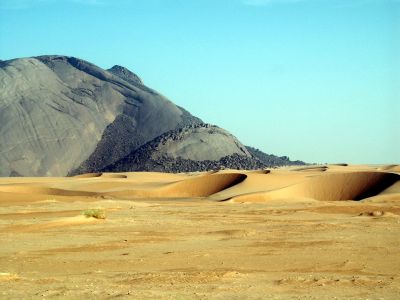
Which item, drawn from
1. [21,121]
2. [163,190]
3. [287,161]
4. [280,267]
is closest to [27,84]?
[21,121]

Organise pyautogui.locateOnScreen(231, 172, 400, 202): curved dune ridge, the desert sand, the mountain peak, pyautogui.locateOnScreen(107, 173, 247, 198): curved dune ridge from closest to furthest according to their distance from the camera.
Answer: the desert sand
pyautogui.locateOnScreen(231, 172, 400, 202): curved dune ridge
pyautogui.locateOnScreen(107, 173, 247, 198): curved dune ridge
the mountain peak

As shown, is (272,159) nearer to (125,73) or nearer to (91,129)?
(91,129)

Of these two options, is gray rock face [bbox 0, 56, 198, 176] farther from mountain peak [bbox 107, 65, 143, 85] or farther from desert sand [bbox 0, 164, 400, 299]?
desert sand [bbox 0, 164, 400, 299]

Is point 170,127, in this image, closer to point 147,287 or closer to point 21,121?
point 21,121

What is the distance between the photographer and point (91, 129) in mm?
120688

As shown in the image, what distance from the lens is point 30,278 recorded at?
464 inches

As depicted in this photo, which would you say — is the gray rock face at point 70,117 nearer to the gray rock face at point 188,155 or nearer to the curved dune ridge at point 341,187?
the gray rock face at point 188,155

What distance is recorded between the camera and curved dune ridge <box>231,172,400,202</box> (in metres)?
45.5

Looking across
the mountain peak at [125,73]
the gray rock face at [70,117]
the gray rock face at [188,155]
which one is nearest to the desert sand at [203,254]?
the gray rock face at [188,155]

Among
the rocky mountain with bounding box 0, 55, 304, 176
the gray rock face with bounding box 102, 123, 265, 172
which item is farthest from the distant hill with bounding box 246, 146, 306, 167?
the gray rock face with bounding box 102, 123, 265, 172

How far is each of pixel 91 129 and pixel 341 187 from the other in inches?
3078

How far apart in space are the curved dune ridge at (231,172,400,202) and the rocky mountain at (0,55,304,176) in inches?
1953

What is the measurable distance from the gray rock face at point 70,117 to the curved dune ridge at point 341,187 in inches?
2539

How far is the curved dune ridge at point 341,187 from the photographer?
45500mm
